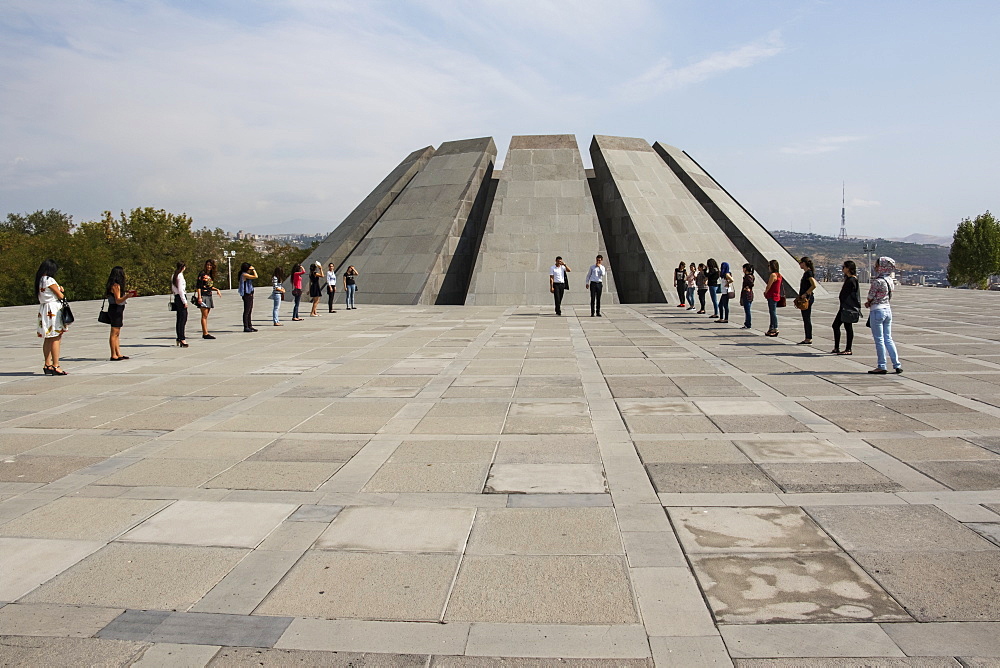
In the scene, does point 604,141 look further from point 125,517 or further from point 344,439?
point 125,517

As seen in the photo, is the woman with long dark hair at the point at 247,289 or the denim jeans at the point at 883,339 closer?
the denim jeans at the point at 883,339

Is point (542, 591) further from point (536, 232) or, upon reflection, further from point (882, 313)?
point (536, 232)

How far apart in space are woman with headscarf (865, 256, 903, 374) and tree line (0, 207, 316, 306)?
27.3 meters

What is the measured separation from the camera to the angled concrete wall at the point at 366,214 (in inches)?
1151

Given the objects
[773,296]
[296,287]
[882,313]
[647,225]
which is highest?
[647,225]

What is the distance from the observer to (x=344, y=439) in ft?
22.1

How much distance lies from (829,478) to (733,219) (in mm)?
25988

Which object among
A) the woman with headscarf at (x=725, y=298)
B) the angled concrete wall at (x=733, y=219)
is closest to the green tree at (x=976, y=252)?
the angled concrete wall at (x=733, y=219)

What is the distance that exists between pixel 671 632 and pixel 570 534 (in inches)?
47.1

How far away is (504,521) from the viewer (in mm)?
4566

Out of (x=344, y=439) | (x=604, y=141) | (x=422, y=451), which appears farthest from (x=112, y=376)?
(x=604, y=141)

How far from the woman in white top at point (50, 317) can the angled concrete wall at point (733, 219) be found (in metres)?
23.0

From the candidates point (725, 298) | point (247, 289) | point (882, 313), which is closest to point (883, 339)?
point (882, 313)

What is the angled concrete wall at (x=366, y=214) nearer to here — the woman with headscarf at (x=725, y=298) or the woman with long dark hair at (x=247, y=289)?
the woman with long dark hair at (x=247, y=289)
